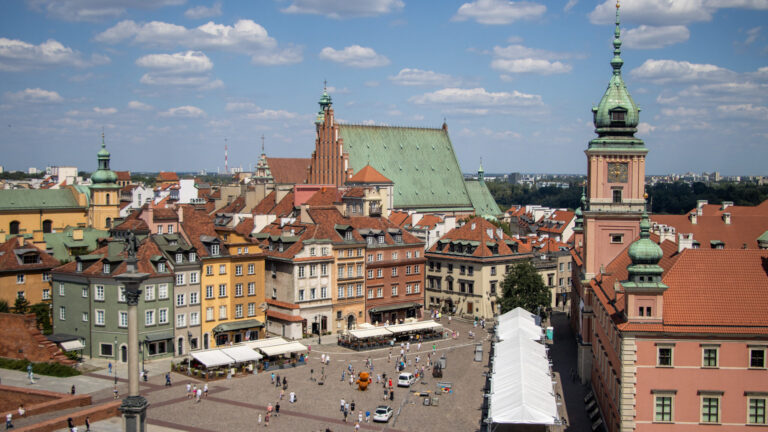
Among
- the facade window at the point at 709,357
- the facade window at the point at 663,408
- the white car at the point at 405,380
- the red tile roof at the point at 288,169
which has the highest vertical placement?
the red tile roof at the point at 288,169

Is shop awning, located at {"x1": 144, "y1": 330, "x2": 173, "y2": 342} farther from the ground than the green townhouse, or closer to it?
closer to it

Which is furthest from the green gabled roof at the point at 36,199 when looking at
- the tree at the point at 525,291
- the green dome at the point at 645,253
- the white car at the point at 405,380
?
the green dome at the point at 645,253

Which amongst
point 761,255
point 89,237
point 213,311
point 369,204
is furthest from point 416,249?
point 761,255

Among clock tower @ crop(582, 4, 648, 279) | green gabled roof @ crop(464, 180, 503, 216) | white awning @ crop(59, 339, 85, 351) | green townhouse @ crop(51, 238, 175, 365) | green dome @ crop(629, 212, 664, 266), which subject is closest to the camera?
green dome @ crop(629, 212, 664, 266)

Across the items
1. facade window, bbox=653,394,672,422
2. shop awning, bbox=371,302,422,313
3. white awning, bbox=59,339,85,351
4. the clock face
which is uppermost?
the clock face

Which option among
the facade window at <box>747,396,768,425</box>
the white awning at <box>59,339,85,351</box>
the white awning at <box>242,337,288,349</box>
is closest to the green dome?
the facade window at <box>747,396,768,425</box>

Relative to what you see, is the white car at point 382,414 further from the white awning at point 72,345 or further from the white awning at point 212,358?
the white awning at point 72,345

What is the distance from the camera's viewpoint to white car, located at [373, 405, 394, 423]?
179 feet

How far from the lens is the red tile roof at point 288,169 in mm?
165750

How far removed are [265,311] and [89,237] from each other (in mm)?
23633

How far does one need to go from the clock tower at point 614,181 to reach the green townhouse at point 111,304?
1463 inches

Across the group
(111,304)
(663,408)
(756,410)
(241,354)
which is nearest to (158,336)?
(111,304)

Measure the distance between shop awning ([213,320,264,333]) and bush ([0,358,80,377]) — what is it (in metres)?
14.6

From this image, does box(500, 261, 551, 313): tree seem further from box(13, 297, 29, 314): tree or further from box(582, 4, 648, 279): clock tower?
box(13, 297, 29, 314): tree
